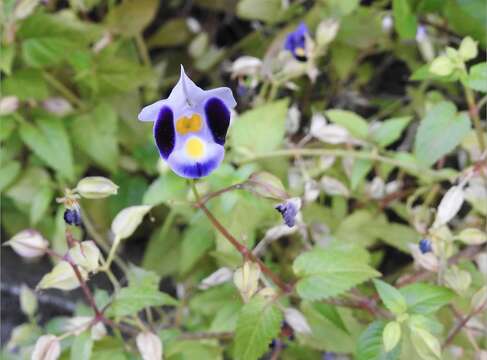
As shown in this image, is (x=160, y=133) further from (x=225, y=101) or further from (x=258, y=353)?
(x=258, y=353)

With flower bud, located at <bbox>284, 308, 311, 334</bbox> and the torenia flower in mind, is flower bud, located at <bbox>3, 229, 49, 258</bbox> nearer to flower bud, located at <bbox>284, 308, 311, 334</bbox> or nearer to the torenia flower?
the torenia flower

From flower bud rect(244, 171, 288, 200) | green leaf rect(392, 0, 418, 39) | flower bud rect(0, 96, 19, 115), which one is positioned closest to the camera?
flower bud rect(244, 171, 288, 200)

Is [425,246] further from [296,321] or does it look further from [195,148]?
[195,148]

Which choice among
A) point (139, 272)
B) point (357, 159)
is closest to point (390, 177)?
point (357, 159)

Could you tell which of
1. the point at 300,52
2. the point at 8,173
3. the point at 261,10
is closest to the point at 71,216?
the point at 300,52

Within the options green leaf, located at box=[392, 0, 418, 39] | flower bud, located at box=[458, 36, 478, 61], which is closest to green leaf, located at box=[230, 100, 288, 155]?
green leaf, located at box=[392, 0, 418, 39]

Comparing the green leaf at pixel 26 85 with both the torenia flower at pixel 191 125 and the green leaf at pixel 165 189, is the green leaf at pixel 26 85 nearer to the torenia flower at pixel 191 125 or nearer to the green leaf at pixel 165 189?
the green leaf at pixel 165 189

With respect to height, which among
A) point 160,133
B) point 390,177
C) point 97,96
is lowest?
point 390,177

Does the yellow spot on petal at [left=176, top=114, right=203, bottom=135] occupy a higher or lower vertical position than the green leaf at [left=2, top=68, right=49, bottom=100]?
higher
